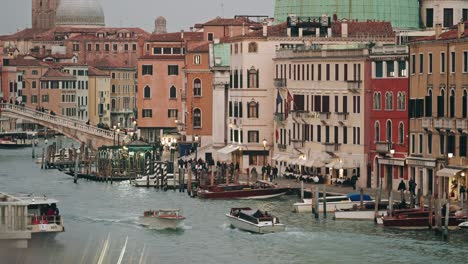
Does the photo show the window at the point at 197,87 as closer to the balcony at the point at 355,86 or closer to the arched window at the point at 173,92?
the arched window at the point at 173,92

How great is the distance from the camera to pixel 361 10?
6706cm

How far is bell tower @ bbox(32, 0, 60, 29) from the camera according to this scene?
158375mm

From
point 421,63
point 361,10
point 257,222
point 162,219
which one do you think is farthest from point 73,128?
point 257,222

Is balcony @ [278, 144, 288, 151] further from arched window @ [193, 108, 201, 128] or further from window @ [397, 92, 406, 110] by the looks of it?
arched window @ [193, 108, 201, 128]

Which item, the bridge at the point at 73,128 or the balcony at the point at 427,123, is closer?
the balcony at the point at 427,123

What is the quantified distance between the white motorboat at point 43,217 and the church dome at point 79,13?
10735 cm

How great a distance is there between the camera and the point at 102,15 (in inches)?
5925

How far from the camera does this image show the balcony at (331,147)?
55.7 meters

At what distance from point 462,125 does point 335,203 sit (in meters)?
3.41

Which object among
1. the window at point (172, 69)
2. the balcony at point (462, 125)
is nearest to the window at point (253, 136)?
the balcony at point (462, 125)

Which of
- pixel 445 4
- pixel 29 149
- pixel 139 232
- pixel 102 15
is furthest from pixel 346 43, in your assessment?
pixel 102 15

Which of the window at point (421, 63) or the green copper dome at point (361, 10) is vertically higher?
the green copper dome at point (361, 10)

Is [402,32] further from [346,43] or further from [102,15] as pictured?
[102,15]

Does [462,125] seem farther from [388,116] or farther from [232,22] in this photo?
[232,22]
